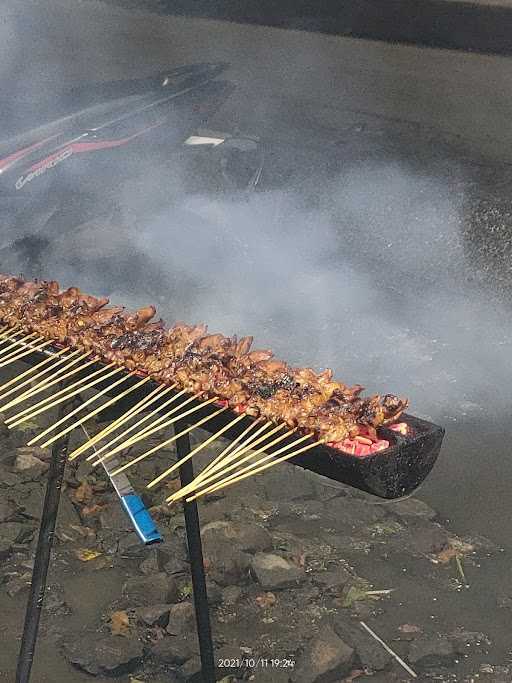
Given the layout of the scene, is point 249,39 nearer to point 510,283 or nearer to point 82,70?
point 82,70

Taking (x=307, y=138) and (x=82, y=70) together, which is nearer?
(x=307, y=138)

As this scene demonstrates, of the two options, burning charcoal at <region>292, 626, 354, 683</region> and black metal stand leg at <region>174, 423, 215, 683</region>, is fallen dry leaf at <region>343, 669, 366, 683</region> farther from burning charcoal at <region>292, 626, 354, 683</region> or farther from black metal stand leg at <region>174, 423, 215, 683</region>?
black metal stand leg at <region>174, 423, 215, 683</region>

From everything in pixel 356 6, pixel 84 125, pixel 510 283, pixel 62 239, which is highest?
pixel 356 6

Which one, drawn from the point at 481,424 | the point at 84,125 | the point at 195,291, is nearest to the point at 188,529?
the point at 481,424

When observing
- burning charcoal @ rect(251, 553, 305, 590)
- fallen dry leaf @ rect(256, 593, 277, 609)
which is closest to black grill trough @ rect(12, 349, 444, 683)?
fallen dry leaf @ rect(256, 593, 277, 609)

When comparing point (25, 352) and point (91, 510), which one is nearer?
point (25, 352)

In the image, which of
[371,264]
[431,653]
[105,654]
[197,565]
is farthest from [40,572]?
[371,264]

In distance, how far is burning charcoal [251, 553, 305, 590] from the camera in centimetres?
425

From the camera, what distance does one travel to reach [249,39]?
12.8m

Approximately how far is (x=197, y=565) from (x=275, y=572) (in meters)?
1.00

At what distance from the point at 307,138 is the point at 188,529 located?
7532 mm

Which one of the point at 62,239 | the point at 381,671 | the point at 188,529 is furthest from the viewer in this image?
the point at 62,239

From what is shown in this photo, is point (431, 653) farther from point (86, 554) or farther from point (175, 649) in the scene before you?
point (86, 554)

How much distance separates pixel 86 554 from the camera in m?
4.55
